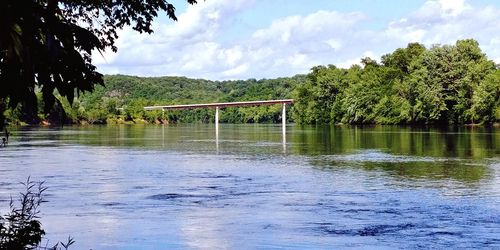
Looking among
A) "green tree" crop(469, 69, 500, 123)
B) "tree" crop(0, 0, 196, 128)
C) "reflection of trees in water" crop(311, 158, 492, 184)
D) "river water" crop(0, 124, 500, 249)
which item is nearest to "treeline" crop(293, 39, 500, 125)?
"green tree" crop(469, 69, 500, 123)

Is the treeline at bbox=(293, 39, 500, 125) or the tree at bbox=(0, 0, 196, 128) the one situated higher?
the treeline at bbox=(293, 39, 500, 125)

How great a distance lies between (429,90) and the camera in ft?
432

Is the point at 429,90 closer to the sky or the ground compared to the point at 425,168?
closer to the sky

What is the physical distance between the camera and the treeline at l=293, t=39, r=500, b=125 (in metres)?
125

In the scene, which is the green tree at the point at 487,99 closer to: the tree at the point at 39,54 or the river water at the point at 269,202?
the river water at the point at 269,202

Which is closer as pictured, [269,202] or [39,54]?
[39,54]

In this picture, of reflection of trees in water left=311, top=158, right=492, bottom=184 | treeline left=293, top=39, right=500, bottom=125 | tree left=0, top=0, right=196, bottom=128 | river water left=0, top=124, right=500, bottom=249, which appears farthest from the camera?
treeline left=293, top=39, right=500, bottom=125

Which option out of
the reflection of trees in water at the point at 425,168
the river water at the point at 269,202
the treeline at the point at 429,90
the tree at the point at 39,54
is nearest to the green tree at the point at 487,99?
the treeline at the point at 429,90

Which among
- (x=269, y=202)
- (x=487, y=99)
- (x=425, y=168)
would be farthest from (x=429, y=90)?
(x=269, y=202)

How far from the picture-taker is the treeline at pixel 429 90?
125 meters

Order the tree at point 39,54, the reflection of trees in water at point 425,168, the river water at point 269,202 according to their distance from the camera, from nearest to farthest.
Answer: the tree at point 39,54 < the river water at point 269,202 < the reflection of trees in water at point 425,168

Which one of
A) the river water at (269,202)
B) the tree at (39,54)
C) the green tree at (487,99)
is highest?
the green tree at (487,99)

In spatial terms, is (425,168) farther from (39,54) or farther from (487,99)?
(487,99)

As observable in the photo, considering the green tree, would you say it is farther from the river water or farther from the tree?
the tree
